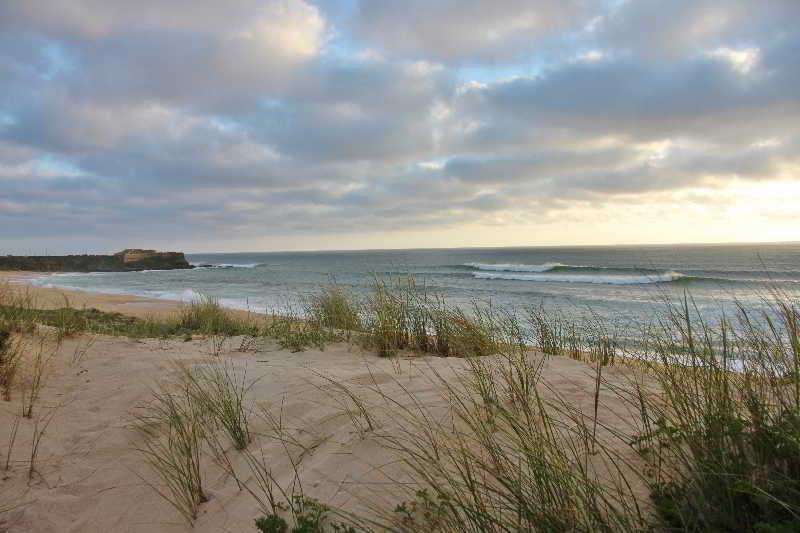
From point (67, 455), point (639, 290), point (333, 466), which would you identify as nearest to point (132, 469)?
point (67, 455)

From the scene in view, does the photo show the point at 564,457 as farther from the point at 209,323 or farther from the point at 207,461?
the point at 209,323

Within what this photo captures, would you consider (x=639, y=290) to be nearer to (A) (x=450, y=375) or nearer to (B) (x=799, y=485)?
(A) (x=450, y=375)

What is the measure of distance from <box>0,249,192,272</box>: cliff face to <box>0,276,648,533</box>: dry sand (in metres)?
63.6

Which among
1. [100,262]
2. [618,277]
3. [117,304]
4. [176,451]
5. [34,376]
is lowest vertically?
[117,304]

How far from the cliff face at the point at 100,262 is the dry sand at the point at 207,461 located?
209 ft

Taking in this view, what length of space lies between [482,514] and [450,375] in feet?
8.59

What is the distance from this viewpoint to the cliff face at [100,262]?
56.2 m

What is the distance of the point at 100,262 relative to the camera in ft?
197

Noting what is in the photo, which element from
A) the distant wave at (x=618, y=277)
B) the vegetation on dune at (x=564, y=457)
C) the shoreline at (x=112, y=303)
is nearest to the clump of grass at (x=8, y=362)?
the vegetation on dune at (x=564, y=457)

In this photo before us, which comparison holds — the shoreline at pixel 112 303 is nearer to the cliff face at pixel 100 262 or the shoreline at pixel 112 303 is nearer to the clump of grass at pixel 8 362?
the clump of grass at pixel 8 362

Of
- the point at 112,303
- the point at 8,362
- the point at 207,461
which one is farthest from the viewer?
the point at 112,303

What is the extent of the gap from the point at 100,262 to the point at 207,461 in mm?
69299

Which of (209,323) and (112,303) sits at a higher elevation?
(209,323)

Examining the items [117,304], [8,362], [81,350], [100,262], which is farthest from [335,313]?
[100,262]
